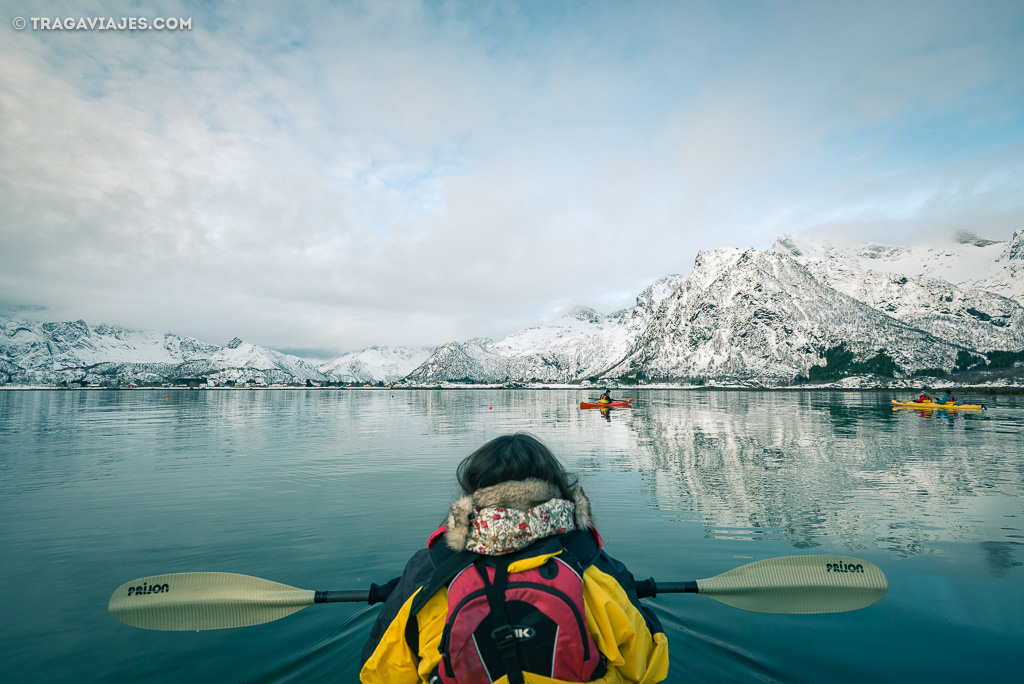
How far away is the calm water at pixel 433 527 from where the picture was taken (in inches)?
256

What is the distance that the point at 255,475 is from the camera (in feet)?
62.3

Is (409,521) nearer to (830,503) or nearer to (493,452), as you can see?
(493,452)

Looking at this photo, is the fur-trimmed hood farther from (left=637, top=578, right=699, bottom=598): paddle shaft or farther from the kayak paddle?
the kayak paddle

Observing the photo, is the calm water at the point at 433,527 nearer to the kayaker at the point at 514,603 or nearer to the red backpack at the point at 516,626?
the kayaker at the point at 514,603

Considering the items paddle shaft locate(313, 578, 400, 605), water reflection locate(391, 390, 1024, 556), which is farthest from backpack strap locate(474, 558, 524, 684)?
water reflection locate(391, 390, 1024, 556)

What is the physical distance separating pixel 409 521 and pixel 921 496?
1562cm

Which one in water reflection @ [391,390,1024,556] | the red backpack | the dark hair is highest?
the dark hair

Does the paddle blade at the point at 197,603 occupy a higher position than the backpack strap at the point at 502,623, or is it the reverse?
the backpack strap at the point at 502,623

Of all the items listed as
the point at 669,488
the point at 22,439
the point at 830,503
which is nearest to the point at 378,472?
the point at 669,488

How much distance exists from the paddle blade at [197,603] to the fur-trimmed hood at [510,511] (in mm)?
3655

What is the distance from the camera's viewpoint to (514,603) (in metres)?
3.22

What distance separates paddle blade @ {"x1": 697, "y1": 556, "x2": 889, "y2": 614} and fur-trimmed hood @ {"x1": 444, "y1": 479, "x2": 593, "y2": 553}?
3752 millimetres

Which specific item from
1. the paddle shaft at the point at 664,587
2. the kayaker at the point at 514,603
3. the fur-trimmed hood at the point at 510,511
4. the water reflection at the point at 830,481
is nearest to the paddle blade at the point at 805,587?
the paddle shaft at the point at 664,587

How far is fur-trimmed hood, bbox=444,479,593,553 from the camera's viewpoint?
3355 mm
